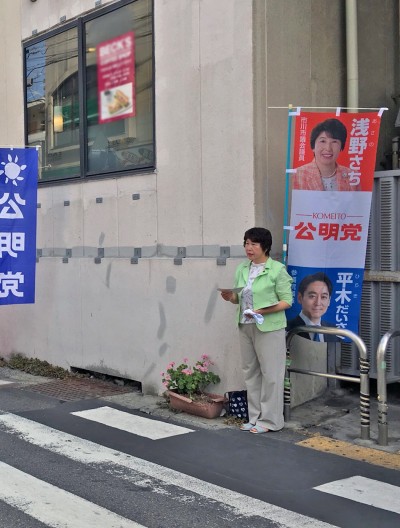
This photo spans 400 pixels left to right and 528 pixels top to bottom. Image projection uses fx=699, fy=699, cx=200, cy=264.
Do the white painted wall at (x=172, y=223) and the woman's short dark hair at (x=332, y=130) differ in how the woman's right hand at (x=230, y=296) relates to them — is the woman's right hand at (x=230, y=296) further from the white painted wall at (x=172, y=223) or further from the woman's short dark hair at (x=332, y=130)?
the woman's short dark hair at (x=332, y=130)

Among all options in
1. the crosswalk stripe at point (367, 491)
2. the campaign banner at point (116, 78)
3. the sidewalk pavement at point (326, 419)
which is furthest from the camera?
the campaign banner at point (116, 78)

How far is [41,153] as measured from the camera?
10.6 m

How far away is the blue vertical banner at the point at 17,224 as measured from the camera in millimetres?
8742

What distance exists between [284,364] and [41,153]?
5611mm

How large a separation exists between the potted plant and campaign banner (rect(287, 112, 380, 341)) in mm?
1221

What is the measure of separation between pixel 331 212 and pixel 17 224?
4098mm

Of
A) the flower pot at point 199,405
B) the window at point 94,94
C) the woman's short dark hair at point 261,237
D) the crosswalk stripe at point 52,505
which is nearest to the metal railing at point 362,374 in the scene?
the woman's short dark hair at point 261,237

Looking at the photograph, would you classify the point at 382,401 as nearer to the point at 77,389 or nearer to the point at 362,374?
the point at 362,374

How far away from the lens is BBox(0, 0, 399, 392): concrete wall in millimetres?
7309

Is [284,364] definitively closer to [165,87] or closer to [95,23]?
[165,87]

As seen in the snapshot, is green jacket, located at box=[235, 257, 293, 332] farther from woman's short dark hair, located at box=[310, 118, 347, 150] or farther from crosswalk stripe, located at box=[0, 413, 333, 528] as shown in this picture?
crosswalk stripe, located at box=[0, 413, 333, 528]

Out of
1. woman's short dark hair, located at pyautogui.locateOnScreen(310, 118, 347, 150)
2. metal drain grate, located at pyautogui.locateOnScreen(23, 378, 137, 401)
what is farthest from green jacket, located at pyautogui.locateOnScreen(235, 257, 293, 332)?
metal drain grate, located at pyautogui.locateOnScreen(23, 378, 137, 401)

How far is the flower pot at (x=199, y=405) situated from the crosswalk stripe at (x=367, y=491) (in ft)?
6.72

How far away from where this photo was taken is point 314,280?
6988 mm
